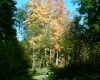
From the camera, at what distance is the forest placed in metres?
25.4

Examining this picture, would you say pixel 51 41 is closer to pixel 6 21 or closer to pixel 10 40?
pixel 6 21

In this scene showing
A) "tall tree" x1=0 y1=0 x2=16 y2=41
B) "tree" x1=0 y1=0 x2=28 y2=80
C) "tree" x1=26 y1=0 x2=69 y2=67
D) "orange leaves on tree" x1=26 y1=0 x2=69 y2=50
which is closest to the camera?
"tree" x1=0 y1=0 x2=28 y2=80

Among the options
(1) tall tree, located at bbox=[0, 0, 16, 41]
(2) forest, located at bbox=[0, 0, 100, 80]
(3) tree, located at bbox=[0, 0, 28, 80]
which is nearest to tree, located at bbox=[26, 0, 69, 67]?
(2) forest, located at bbox=[0, 0, 100, 80]

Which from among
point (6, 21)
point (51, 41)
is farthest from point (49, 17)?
point (6, 21)

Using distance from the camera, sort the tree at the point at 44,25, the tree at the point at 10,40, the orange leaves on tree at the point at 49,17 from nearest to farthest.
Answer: the tree at the point at 10,40
the tree at the point at 44,25
the orange leaves on tree at the point at 49,17

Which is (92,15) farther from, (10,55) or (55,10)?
(55,10)

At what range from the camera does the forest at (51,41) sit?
2541 centimetres

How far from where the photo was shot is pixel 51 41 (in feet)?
153

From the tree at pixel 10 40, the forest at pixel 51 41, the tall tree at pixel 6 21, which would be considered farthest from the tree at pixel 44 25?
the tall tree at pixel 6 21

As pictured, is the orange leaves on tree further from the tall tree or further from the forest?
the tall tree

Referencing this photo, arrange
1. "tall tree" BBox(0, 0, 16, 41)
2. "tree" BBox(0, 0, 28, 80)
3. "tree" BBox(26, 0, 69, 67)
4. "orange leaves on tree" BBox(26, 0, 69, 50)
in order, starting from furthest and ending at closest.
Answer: "orange leaves on tree" BBox(26, 0, 69, 50) < "tree" BBox(26, 0, 69, 67) < "tall tree" BBox(0, 0, 16, 41) < "tree" BBox(0, 0, 28, 80)

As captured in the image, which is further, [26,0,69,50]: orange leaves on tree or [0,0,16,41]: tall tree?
[26,0,69,50]: orange leaves on tree

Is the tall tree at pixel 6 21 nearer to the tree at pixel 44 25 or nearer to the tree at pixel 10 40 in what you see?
the tree at pixel 10 40

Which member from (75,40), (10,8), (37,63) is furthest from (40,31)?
(75,40)
